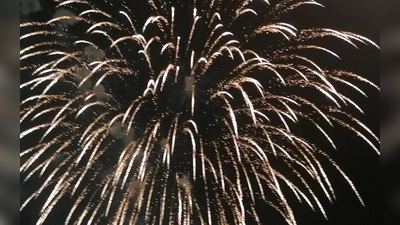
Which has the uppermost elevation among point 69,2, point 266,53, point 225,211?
point 69,2

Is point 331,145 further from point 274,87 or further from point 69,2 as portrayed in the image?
point 69,2

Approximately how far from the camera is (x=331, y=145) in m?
1.18

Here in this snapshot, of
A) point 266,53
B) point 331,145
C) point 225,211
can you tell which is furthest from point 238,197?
point 266,53

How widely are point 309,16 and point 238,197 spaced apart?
473 millimetres

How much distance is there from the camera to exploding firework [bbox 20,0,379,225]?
3.93 ft

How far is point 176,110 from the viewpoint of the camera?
1.27 meters

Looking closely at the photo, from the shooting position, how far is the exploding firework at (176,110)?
47.2 inches

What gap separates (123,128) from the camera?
4.16 ft
